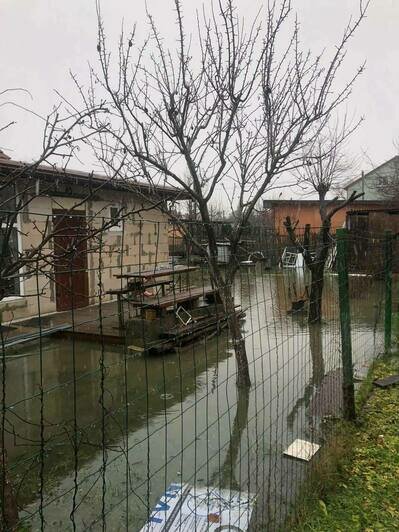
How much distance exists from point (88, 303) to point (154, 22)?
261 inches

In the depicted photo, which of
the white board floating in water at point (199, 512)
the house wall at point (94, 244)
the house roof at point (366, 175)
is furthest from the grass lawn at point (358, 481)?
the house roof at point (366, 175)

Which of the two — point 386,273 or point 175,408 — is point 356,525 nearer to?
point 175,408

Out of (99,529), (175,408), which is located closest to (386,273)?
(175,408)

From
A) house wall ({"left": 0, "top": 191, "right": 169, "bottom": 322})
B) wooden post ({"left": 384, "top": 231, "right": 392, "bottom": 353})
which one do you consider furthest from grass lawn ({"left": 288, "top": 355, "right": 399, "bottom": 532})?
house wall ({"left": 0, "top": 191, "right": 169, "bottom": 322})

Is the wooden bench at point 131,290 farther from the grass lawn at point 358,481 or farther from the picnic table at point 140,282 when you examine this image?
the grass lawn at point 358,481

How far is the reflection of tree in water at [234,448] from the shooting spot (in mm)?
3256

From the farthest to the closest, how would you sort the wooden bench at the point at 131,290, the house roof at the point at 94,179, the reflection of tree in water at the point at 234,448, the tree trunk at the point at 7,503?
1. the wooden bench at the point at 131,290
2. the reflection of tree in water at the point at 234,448
3. the tree trunk at the point at 7,503
4. the house roof at the point at 94,179

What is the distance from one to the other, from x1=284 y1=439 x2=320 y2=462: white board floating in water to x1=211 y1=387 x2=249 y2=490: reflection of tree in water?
448mm

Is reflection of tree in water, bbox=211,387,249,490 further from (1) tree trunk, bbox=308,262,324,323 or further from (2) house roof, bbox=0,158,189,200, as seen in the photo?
(1) tree trunk, bbox=308,262,324,323

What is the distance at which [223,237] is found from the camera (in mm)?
5137

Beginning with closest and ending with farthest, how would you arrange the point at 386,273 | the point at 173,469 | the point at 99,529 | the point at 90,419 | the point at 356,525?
the point at 356,525, the point at 99,529, the point at 173,469, the point at 90,419, the point at 386,273

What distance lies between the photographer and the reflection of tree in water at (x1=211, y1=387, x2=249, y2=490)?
10.7 feet

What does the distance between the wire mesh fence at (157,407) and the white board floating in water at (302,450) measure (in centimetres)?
6

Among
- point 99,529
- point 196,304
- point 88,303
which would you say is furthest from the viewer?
point 88,303
